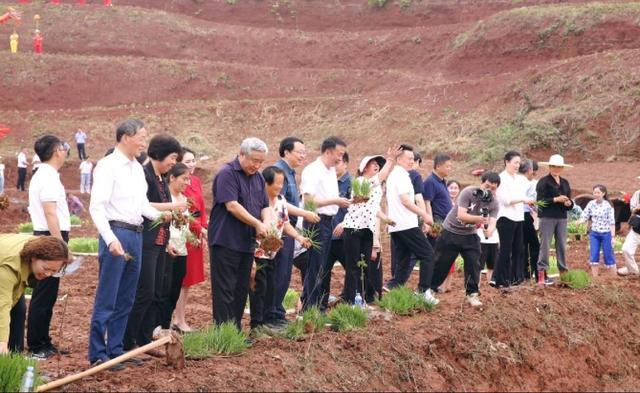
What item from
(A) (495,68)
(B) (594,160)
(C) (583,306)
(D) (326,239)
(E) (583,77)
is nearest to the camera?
(D) (326,239)

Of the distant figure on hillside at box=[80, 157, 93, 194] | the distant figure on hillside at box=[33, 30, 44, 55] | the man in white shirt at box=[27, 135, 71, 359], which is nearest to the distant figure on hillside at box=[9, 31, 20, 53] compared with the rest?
the distant figure on hillside at box=[33, 30, 44, 55]

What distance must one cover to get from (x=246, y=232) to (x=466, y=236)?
10.9 feet

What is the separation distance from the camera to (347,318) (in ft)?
28.4

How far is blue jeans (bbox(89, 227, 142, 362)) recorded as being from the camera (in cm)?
705

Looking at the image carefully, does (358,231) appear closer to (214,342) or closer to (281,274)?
(281,274)

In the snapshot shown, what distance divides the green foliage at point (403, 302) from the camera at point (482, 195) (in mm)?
1461

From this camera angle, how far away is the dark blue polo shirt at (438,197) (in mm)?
11672

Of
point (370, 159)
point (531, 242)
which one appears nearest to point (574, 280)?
point (531, 242)

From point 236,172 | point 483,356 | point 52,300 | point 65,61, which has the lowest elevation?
point 483,356

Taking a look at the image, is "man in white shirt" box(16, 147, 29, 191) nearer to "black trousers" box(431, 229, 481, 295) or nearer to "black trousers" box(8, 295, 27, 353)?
"black trousers" box(431, 229, 481, 295)

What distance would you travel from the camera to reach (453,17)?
59625mm

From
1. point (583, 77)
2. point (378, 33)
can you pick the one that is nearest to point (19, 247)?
point (583, 77)

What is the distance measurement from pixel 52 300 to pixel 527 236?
23.2 ft

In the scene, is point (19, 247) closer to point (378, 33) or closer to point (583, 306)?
point (583, 306)
